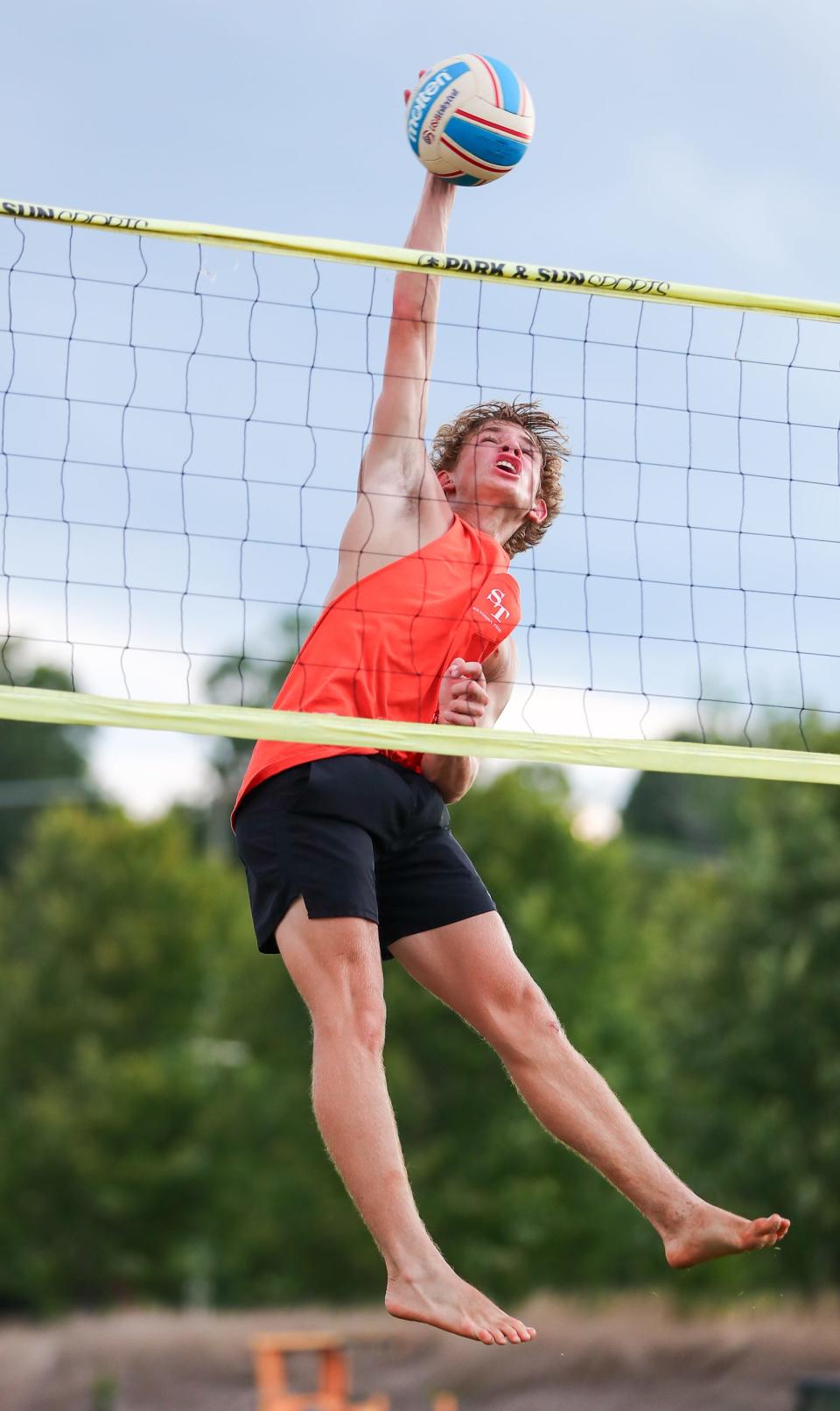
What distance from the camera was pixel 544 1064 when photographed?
548 centimetres

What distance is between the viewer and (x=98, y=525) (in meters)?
6.07

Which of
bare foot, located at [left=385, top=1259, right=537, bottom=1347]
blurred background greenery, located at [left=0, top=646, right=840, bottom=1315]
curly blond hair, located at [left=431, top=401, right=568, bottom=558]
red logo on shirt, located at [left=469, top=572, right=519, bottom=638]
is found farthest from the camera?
blurred background greenery, located at [left=0, top=646, right=840, bottom=1315]

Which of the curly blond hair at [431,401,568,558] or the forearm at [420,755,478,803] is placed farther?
the curly blond hair at [431,401,568,558]

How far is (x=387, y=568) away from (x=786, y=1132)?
1957cm

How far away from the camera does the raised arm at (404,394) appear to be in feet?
17.7

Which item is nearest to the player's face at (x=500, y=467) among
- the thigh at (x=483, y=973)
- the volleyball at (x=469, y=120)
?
the volleyball at (x=469, y=120)

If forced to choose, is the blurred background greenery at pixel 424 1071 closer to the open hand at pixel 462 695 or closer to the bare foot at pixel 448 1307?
the open hand at pixel 462 695

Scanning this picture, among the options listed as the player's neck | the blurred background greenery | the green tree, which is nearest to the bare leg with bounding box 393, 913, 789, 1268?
the player's neck

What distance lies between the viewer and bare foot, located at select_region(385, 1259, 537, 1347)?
15.9ft

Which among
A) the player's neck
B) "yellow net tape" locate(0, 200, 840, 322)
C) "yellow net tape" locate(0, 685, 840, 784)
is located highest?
"yellow net tape" locate(0, 200, 840, 322)

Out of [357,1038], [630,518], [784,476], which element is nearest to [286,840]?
[357,1038]

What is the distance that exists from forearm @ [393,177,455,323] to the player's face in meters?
0.52

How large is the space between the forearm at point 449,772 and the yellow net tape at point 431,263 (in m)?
1.50

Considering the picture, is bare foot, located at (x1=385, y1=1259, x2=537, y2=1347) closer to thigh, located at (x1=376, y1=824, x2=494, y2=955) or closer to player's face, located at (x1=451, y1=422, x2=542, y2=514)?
thigh, located at (x1=376, y1=824, x2=494, y2=955)
